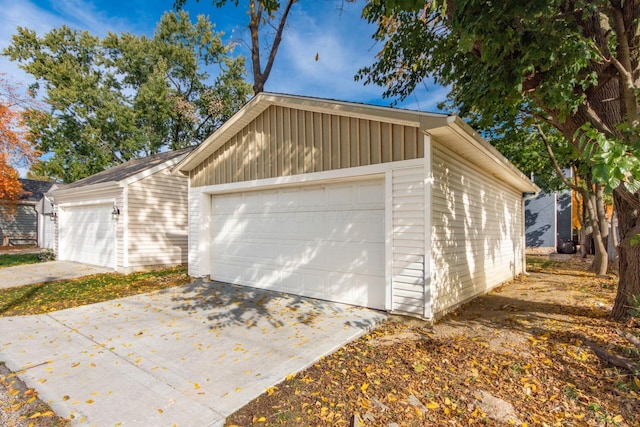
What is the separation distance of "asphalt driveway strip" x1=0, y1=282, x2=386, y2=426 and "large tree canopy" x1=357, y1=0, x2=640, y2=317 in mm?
3453

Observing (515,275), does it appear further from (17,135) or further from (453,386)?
(17,135)

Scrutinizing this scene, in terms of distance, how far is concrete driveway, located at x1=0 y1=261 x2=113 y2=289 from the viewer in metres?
8.47

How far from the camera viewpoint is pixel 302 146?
5941mm

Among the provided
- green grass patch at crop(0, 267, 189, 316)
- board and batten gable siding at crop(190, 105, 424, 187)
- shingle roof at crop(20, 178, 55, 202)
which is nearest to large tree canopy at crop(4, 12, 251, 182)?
shingle roof at crop(20, 178, 55, 202)

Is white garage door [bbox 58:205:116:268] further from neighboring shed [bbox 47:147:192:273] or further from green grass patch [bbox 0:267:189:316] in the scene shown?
green grass patch [bbox 0:267:189:316]

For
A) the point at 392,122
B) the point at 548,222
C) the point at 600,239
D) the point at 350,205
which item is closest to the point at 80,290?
the point at 350,205

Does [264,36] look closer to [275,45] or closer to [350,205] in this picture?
[275,45]

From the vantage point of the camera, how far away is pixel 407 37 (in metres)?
6.47

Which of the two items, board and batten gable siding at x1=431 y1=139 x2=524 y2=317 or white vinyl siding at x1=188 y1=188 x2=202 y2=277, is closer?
board and batten gable siding at x1=431 y1=139 x2=524 y2=317

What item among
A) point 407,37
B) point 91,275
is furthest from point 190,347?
point 91,275

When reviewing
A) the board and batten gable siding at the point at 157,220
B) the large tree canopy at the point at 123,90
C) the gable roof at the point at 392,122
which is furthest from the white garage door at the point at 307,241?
the large tree canopy at the point at 123,90

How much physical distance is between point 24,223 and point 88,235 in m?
13.2

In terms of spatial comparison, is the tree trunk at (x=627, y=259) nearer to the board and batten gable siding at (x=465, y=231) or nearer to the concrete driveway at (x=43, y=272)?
the board and batten gable siding at (x=465, y=231)

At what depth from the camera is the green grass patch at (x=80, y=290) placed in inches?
232
